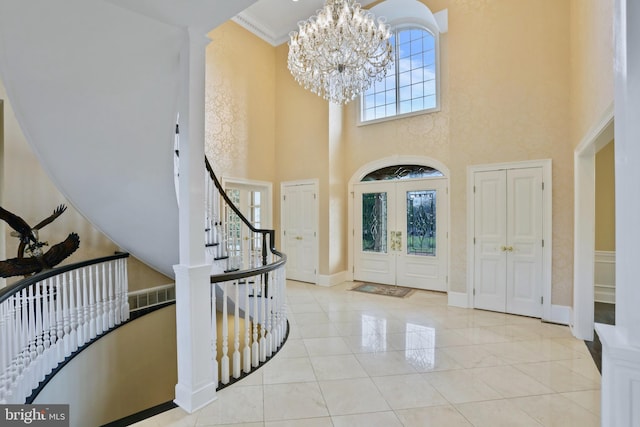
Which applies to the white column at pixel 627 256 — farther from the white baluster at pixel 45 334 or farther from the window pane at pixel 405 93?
the window pane at pixel 405 93

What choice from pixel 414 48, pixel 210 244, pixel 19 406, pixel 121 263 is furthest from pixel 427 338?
pixel 414 48

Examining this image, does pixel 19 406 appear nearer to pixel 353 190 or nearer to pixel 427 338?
pixel 427 338

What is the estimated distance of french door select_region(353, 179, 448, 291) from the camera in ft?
17.6

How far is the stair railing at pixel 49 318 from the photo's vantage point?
2.16 metres

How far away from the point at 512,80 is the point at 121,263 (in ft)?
18.7

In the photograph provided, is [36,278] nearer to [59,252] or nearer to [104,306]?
[59,252]

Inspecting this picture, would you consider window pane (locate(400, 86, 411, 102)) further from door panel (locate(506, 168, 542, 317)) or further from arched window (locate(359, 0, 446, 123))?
door panel (locate(506, 168, 542, 317))

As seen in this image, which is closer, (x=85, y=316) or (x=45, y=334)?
(x=45, y=334)

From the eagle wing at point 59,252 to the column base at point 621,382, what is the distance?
4429 mm

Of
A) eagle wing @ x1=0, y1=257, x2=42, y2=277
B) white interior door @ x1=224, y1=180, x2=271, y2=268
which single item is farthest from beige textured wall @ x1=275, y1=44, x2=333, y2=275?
eagle wing @ x1=0, y1=257, x2=42, y2=277

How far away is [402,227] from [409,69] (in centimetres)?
302

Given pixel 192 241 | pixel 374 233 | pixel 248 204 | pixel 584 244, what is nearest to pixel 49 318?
pixel 192 241

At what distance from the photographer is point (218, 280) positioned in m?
2.40

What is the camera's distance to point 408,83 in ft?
18.7
